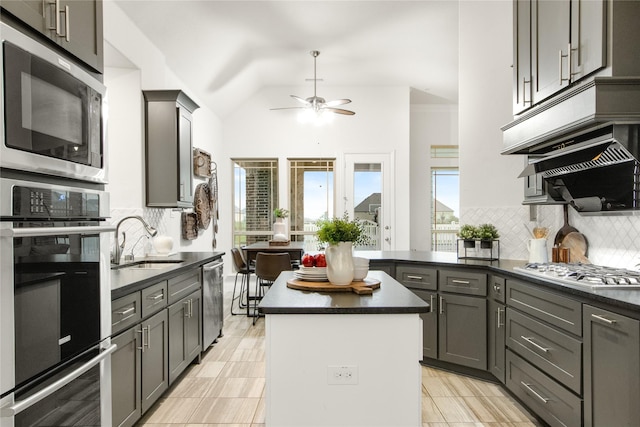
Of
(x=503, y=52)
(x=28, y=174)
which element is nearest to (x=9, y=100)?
(x=28, y=174)

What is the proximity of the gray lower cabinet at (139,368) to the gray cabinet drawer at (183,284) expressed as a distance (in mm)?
184

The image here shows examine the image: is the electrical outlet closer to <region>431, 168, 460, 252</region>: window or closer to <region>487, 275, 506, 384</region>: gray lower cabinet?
<region>487, 275, 506, 384</region>: gray lower cabinet

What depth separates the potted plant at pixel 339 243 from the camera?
78.5 inches

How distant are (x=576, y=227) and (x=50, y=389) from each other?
339 centimetres

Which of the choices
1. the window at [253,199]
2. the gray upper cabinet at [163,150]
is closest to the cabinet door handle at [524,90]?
the gray upper cabinet at [163,150]

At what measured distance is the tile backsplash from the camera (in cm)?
250

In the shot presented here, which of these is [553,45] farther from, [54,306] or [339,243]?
[54,306]

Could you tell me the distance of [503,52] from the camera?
3646 mm

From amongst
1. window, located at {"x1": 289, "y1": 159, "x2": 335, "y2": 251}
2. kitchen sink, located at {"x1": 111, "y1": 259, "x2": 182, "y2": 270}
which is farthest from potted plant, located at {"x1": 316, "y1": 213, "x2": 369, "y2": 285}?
window, located at {"x1": 289, "y1": 159, "x2": 335, "y2": 251}

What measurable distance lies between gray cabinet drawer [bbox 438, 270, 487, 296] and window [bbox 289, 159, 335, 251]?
156 inches

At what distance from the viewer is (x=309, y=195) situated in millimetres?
7184

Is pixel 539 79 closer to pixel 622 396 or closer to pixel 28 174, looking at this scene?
pixel 622 396

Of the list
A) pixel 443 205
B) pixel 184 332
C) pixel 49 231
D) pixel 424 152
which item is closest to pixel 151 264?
pixel 184 332

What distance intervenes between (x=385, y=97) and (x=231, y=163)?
297 centimetres
